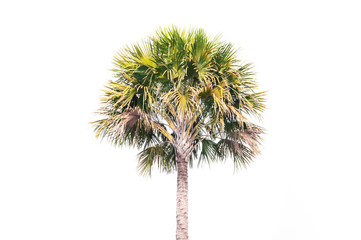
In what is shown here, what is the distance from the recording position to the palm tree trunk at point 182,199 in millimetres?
6594

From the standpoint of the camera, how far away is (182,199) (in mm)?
6828

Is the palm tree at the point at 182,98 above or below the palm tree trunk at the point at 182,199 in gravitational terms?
above

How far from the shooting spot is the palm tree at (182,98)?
684 centimetres

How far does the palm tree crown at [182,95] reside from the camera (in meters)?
6.88

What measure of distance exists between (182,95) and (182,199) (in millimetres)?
2341

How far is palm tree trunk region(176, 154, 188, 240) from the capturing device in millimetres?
6594

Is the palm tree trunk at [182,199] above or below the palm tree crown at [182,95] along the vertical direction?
below

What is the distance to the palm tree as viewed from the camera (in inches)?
269

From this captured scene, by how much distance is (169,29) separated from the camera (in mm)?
7273

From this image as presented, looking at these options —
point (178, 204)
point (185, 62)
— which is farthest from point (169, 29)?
point (178, 204)

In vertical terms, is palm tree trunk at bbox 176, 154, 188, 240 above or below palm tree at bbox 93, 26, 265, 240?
below

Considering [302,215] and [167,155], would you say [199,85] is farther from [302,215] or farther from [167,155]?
[302,215]

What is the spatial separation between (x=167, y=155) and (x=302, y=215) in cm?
1410

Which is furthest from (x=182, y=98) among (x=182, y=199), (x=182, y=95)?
(x=182, y=199)
